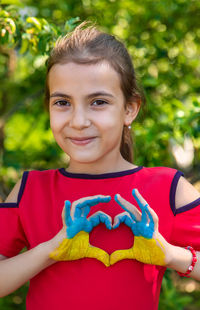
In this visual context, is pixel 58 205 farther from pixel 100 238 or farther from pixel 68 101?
pixel 68 101

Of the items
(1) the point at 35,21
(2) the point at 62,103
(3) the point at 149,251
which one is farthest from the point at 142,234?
(1) the point at 35,21

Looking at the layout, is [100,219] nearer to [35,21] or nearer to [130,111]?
[130,111]

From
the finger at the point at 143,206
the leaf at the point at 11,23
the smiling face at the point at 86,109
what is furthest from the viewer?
the leaf at the point at 11,23

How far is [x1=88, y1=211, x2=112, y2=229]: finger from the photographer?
1587 mm

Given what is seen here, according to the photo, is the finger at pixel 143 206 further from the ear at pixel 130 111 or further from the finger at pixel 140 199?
the ear at pixel 130 111

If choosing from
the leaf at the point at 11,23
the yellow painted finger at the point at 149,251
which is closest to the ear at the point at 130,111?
the yellow painted finger at the point at 149,251

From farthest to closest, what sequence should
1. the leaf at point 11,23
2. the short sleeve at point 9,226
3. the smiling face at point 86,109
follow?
the leaf at point 11,23, the short sleeve at point 9,226, the smiling face at point 86,109

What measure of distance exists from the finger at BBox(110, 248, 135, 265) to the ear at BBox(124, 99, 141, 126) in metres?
0.49

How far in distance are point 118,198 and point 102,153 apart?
19cm

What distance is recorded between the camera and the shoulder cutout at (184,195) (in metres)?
1.66

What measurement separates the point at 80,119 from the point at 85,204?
0.29m

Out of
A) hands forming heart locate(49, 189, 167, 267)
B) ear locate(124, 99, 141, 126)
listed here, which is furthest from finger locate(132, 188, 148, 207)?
ear locate(124, 99, 141, 126)

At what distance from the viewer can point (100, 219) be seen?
1603 mm

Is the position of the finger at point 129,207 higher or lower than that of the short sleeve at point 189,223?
higher
